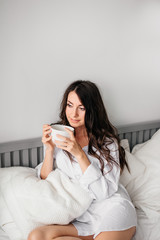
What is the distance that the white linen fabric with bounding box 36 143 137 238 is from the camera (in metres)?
1.23

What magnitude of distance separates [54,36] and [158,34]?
78 centimetres

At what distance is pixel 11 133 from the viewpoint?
58.8 inches

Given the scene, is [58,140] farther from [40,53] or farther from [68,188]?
[40,53]

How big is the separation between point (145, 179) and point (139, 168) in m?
0.07

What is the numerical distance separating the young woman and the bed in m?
0.14

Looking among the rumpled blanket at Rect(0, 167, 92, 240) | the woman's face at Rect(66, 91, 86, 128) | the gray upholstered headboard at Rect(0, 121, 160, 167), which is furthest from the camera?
the gray upholstered headboard at Rect(0, 121, 160, 167)

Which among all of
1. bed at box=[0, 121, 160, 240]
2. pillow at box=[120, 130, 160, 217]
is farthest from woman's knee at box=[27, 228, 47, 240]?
pillow at box=[120, 130, 160, 217]

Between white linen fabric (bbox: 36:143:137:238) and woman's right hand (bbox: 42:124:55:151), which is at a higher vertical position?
woman's right hand (bbox: 42:124:55:151)

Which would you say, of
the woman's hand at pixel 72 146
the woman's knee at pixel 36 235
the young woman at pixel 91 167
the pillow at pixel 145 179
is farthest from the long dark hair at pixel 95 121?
the woman's knee at pixel 36 235

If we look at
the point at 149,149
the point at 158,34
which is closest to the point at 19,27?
the point at 158,34

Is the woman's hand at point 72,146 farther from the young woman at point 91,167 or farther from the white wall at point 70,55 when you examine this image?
the white wall at point 70,55

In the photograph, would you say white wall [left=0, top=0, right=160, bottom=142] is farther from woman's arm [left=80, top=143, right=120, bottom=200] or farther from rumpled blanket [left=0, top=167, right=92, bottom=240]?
woman's arm [left=80, top=143, right=120, bottom=200]

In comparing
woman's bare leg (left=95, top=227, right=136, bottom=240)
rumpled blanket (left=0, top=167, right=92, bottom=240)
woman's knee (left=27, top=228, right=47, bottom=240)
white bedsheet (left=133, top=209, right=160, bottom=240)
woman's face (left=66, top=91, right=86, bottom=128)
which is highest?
woman's face (left=66, top=91, right=86, bottom=128)

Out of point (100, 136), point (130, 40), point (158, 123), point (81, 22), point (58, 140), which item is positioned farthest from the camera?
point (158, 123)
